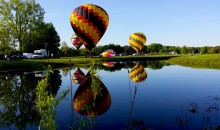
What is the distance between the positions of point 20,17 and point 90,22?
43228 millimetres

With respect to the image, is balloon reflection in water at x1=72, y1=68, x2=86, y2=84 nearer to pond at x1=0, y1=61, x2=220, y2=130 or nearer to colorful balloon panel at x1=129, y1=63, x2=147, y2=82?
colorful balloon panel at x1=129, y1=63, x2=147, y2=82

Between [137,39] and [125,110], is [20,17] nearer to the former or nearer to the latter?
[137,39]

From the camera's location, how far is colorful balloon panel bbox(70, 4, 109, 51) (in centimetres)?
2888

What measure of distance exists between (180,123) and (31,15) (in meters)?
59.8

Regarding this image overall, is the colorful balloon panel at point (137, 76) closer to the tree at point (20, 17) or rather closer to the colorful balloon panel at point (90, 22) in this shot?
the colorful balloon panel at point (90, 22)

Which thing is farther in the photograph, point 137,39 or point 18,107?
point 137,39

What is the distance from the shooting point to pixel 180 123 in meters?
15.4

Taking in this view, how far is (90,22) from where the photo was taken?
94.6 feet

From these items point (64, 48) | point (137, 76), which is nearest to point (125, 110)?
point (137, 76)

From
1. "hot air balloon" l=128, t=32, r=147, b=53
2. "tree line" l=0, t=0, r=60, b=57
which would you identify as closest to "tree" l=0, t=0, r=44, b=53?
"tree line" l=0, t=0, r=60, b=57

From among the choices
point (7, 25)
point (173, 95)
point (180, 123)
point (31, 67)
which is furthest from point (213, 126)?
point (7, 25)

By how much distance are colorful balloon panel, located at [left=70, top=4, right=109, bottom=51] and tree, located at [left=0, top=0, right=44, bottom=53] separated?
40.8m

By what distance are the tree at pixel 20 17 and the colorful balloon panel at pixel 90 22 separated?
40846 mm

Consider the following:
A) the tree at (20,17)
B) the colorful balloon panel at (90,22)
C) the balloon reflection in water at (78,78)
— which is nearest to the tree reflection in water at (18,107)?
the balloon reflection in water at (78,78)
